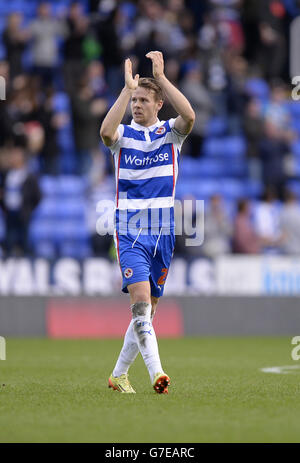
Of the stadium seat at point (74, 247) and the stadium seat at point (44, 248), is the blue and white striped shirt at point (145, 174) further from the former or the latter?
the stadium seat at point (74, 247)

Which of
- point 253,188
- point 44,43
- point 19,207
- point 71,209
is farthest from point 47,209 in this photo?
point 253,188

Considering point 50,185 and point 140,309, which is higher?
point 50,185

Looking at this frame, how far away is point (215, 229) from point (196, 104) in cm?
418

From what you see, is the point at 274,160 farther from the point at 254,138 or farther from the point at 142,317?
the point at 142,317

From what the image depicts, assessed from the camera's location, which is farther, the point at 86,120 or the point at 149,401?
the point at 86,120

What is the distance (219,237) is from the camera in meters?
17.7

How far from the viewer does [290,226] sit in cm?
1795

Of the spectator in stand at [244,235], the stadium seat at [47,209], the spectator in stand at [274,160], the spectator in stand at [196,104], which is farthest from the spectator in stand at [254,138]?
the stadium seat at [47,209]

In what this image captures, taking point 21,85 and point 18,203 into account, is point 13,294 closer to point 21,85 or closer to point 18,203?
point 18,203

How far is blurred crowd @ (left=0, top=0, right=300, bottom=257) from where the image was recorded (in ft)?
58.3

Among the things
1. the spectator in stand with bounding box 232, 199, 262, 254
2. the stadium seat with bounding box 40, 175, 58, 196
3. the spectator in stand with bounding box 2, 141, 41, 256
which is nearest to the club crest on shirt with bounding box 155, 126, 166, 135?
the spectator in stand with bounding box 2, 141, 41, 256

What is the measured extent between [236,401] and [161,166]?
1945 mm

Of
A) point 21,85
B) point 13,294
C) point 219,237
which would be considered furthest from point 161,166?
point 21,85

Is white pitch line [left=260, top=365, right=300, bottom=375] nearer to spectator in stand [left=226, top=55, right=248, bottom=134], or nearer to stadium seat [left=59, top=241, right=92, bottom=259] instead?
stadium seat [left=59, top=241, right=92, bottom=259]
